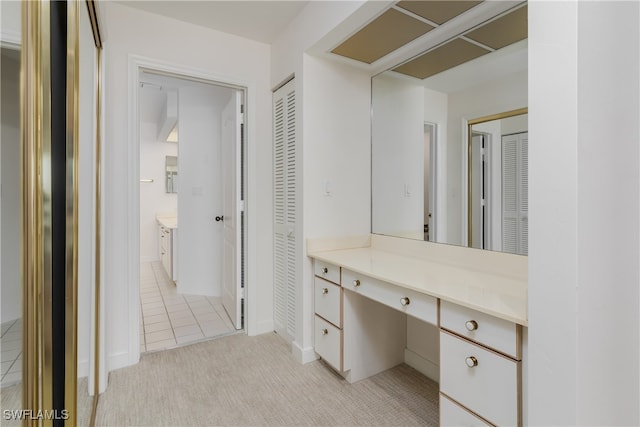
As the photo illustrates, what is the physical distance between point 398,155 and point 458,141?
495mm

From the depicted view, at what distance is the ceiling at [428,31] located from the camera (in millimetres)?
1682

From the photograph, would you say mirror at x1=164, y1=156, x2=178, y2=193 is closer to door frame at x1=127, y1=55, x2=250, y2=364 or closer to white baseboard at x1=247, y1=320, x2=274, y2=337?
door frame at x1=127, y1=55, x2=250, y2=364

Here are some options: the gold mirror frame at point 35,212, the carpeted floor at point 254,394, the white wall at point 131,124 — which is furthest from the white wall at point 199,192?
the gold mirror frame at point 35,212

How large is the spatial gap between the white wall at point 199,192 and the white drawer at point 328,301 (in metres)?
1.80

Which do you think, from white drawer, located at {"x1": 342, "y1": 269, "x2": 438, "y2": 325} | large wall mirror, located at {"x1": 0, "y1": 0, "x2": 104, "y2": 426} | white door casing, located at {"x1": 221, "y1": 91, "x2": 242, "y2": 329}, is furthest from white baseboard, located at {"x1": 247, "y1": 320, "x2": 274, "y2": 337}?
large wall mirror, located at {"x1": 0, "y1": 0, "x2": 104, "y2": 426}

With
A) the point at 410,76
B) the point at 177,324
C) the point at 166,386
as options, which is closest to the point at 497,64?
the point at 410,76

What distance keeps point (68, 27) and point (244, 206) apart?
1774 mm

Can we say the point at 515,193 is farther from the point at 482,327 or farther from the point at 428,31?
the point at 428,31

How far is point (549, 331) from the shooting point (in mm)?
968

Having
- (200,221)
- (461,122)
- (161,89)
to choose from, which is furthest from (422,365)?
(161,89)

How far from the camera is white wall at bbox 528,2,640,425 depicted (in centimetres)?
84

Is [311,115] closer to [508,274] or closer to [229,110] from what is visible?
[229,110]

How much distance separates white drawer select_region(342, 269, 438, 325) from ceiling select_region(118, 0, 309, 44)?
6.03ft

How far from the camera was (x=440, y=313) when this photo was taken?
1.40 metres
